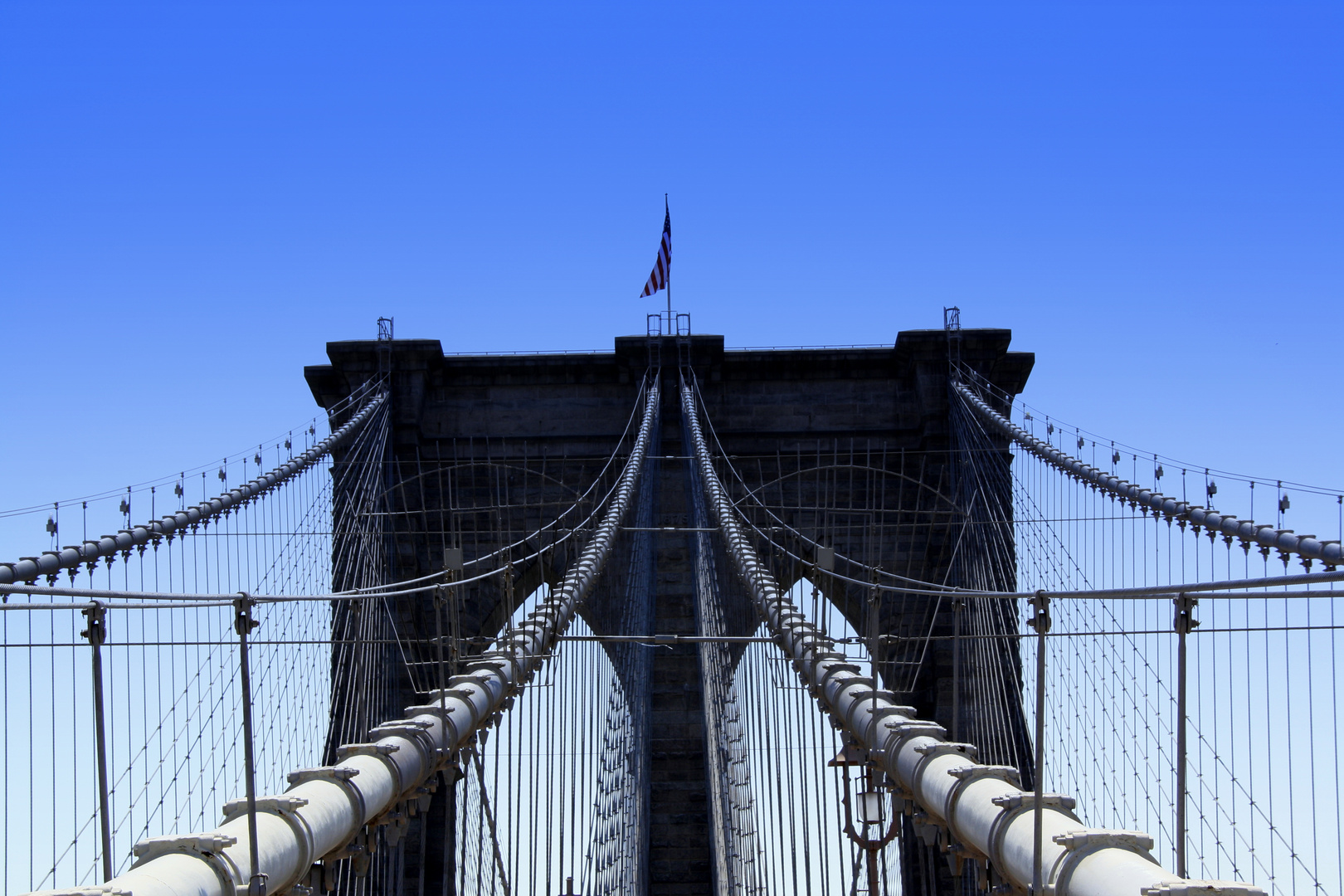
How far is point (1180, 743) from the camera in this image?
314cm

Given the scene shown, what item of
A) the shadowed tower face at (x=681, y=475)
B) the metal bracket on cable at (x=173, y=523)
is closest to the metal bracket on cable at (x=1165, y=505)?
the shadowed tower face at (x=681, y=475)

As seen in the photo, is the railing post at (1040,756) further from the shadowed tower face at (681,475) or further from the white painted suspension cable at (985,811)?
the shadowed tower face at (681,475)

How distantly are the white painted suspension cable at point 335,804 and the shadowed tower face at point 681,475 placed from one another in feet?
37.2

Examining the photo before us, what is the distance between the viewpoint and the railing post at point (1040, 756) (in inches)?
117

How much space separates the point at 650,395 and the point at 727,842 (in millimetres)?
7323

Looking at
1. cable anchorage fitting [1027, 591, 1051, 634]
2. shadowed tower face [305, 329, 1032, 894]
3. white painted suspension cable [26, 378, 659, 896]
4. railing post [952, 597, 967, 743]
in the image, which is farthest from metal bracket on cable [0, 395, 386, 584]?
cable anchorage fitting [1027, 591, 1051, 634]

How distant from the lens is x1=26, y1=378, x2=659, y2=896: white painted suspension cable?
2.97m

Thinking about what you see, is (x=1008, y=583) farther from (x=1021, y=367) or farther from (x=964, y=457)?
(x=1021, y=367)

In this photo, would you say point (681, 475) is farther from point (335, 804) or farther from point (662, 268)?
point (335, 804)

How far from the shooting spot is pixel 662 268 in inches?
906

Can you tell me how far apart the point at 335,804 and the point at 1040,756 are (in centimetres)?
178

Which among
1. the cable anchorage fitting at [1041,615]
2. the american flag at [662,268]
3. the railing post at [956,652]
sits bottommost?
the railing post at [956,652]

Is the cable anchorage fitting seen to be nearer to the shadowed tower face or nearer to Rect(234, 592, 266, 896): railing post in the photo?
Rect(234, 592, 266, 896): railing post

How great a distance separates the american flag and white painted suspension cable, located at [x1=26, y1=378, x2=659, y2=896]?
1562cm
